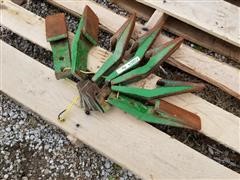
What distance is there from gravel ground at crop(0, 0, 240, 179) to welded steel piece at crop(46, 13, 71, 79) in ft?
0.98

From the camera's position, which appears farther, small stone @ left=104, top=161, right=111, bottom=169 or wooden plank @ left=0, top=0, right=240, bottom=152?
small stone @ left=104, top=161, right=111, bottom=169

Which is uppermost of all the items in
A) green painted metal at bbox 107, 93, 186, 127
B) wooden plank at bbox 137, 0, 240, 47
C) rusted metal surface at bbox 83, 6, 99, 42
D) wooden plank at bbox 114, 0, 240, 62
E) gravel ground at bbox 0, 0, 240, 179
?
wooden plank at bbox 137, 0, 240, 47

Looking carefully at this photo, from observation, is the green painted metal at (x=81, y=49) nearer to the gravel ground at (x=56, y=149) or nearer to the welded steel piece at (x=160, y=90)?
the welded steel piece at (x=160, y=90)

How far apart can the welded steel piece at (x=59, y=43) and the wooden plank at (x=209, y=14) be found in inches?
18.6

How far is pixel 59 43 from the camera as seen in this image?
7.66 ft

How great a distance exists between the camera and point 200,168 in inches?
79.7

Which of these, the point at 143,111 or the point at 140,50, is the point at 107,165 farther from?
the point at 140,50

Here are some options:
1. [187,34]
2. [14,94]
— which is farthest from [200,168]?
[14,94]

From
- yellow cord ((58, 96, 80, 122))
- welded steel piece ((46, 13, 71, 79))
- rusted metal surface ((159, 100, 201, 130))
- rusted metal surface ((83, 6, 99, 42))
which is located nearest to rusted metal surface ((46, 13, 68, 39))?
welded steel piece ((46, 13, 71, 79))

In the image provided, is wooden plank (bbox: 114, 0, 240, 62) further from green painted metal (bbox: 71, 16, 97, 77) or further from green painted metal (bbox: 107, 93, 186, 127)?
green painted metal (bbox: 107, 93, 186, 127)

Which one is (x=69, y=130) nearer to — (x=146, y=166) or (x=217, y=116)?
(x=146, y=166)

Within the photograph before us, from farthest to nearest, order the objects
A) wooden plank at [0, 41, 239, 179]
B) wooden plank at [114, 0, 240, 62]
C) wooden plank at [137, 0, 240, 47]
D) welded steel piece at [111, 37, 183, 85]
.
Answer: wooden plank at [114, 0, 240, 62], wooden plank at [137, 0, 240, 47], welded steel piece at [111, 37, 183, 85], wooden plank at [0, 41, 239, 179]

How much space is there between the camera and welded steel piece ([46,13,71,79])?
2236mm

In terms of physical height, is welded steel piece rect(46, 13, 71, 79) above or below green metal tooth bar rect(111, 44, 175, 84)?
below
